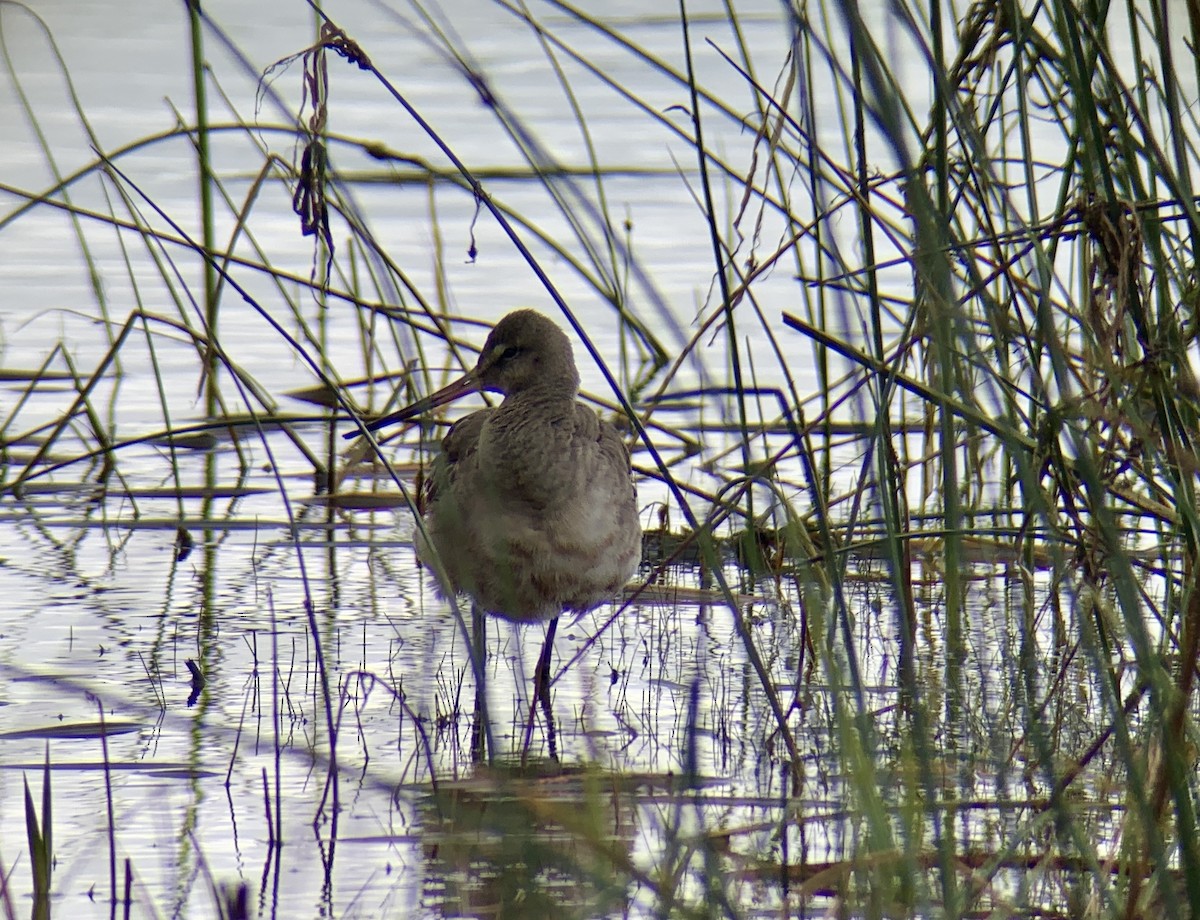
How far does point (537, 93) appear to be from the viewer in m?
12.5

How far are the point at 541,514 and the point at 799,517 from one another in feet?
2.78

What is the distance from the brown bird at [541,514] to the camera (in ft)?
16.6

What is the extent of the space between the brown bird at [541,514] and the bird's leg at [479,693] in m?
0.09

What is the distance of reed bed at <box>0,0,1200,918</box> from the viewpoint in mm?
2857

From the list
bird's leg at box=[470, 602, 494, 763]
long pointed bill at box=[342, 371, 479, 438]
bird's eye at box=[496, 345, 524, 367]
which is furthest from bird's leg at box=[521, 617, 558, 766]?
bird's eye at box=[496, 345, 524, 367]

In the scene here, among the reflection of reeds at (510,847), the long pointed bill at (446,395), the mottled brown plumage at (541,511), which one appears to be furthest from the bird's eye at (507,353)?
the reflection of reeds at (510,847)

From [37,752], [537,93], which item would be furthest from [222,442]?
[537,93]

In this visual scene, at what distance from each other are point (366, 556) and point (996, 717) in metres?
2.45

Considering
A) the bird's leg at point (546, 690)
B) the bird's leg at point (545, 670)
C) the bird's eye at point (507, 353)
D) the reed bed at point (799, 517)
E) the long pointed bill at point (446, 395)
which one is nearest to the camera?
the reed bed at point (799, 517)

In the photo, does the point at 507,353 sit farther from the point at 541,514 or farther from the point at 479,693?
the point at 479,693

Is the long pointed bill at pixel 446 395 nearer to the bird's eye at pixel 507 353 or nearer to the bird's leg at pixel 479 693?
the bird's eye at pixel 507 353

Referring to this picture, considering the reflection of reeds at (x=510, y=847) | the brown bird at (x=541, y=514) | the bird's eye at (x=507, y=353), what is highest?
the bird's eye at (x=507, y=353)

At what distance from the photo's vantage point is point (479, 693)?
3.23m

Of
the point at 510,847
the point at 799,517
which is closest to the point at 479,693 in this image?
the point at 510,847
